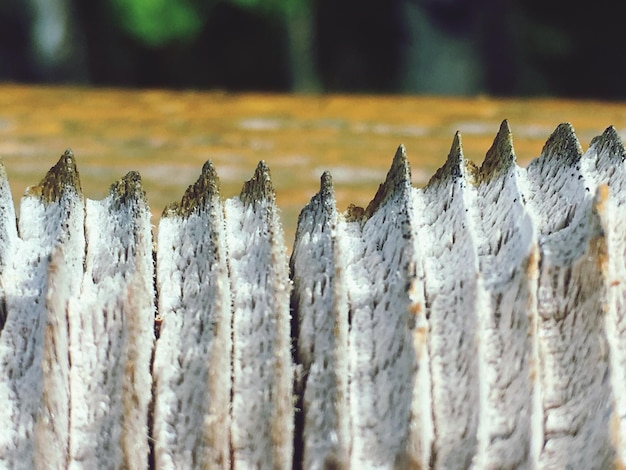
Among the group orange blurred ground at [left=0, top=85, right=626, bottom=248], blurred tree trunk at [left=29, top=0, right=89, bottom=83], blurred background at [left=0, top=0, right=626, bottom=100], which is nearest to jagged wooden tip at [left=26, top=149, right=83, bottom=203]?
orange blurred ground at [left=0, top=85, right=626, bottom=248]

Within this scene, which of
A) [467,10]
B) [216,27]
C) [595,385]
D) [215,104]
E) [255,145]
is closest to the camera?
[595,385]

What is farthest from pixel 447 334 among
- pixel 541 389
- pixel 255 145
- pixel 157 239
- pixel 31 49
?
pixel 31 49

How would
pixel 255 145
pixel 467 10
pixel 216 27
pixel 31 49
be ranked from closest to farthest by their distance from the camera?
1. pixel 255 145
2. pixel 467 10
3. pixel 31 49
4. pixel 216 27

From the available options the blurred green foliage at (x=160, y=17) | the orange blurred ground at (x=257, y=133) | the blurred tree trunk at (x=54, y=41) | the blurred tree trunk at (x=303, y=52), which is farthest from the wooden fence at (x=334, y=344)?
the blurred tree trunk at (x=303, y=52)

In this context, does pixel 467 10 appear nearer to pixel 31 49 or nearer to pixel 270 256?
pixel 31 49

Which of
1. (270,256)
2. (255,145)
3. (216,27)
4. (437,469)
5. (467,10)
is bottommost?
(437,469)

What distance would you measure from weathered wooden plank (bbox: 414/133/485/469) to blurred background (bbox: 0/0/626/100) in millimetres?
1768

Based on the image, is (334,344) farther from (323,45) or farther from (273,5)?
(323,45)

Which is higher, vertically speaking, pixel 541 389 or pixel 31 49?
pixel 31 49

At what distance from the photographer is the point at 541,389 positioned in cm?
37

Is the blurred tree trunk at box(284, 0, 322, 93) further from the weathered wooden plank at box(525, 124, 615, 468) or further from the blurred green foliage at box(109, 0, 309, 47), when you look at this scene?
the weathered wooden plank at box(525, 124, 615, 468)

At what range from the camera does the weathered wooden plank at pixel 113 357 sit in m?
0.38

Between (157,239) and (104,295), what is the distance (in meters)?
0.06

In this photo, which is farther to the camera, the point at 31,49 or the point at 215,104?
the point at 31,49
